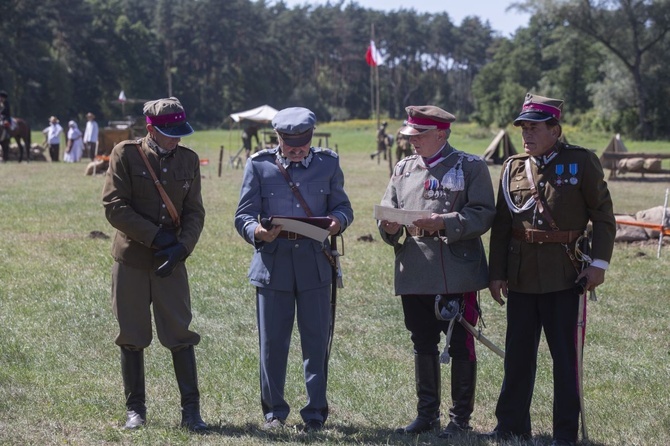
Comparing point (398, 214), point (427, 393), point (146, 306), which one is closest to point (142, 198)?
point (146, 306)

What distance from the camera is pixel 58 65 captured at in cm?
7969

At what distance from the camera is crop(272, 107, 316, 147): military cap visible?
18.5 feet

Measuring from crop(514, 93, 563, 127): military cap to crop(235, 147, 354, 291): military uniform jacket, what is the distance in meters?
1.17

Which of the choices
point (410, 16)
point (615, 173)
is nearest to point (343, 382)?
point (615, 173)

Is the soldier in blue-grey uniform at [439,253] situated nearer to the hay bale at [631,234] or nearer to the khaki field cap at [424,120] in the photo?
the khaki field cap at [424,120]

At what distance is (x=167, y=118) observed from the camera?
5672 mm

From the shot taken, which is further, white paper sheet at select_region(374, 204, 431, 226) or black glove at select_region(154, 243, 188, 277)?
black glove at select_region(154, 243, 188, 277)

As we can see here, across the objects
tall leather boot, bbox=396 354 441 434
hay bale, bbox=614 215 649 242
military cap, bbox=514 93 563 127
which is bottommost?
hay bale, bbox=614 215 649 242

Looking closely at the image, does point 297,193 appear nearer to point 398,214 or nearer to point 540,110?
point 398,214

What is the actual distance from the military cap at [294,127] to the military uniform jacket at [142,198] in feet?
2.06

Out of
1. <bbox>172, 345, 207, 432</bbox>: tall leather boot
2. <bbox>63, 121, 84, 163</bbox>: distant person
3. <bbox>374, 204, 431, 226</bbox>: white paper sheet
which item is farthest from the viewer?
<bbox>63, 121, 84, 163</bbox>: distant person

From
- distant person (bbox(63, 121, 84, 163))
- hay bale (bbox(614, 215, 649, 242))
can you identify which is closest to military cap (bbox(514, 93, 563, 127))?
hay bale (bbox(614, 215, 649, 242))

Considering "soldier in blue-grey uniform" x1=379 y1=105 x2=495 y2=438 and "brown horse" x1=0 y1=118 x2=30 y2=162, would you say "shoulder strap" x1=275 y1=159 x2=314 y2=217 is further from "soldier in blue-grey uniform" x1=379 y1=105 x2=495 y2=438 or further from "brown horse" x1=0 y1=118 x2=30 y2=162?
"brown horse" x1=0 y1=118 x2=30 y2=162

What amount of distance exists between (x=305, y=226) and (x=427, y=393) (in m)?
1.24
